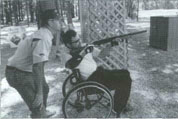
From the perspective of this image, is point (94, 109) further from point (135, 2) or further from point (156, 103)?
point (135, 2)

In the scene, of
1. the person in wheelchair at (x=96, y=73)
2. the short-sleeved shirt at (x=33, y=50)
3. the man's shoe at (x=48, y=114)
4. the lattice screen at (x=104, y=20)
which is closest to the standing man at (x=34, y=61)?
the short-sleeved shirt at (x=33, y=50)

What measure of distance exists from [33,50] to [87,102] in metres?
1.07

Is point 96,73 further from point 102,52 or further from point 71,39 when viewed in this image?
point 71,39

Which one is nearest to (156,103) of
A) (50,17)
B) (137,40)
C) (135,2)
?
(50,17)

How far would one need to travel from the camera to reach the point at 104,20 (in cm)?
489

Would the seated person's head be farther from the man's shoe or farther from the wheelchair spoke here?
the man's shoe

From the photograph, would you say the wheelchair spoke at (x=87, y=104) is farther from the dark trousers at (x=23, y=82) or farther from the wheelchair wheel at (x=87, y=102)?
the dark trousers at (x=23, y=82)

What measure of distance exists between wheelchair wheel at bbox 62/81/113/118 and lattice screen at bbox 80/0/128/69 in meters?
1.13

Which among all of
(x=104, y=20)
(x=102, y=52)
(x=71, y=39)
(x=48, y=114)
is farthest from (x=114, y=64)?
(x=48, y=114)

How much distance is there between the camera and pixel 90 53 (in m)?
3.36

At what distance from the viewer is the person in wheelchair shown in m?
3.34

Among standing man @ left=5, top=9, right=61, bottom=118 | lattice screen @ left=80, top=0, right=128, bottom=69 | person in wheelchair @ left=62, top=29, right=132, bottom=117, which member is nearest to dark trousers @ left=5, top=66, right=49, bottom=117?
standing man @ left=5, top=9, right=61, bottom=118

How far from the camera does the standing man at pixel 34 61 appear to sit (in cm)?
278

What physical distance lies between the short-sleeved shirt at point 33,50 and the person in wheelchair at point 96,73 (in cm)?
58
